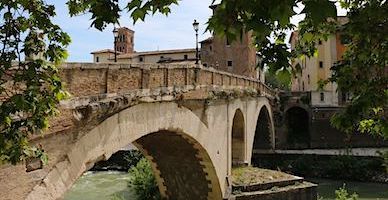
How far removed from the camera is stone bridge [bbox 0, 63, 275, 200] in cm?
726

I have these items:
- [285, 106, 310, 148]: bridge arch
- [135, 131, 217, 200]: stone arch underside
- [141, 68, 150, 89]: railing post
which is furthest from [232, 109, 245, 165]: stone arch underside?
[285, 106, 310, 148]: bridge arch

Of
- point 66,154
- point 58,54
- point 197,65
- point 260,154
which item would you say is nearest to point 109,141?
point 66,154

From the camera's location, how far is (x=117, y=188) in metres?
24.4

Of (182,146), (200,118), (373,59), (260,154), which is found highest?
(373,59)

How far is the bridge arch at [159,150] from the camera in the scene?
756 cm

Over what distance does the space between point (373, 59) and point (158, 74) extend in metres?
6.48

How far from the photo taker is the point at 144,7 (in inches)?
140

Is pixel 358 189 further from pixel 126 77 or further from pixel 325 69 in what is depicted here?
pixel 126 77

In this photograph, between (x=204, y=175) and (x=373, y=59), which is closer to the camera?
(x=373, y=59)

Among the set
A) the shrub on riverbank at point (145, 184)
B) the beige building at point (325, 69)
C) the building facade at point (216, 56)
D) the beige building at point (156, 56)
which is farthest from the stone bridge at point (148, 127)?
the beige building at point (156, 56)

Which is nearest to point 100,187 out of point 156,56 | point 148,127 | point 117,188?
point 117,188

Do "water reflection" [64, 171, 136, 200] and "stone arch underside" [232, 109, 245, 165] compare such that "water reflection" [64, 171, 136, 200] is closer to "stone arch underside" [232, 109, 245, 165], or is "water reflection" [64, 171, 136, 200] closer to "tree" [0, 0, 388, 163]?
"stone arch underside" [232, 109, 245, 165]

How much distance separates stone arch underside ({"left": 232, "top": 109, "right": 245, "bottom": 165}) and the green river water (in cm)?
497

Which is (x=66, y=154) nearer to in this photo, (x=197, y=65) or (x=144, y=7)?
(x=144, y=7)
